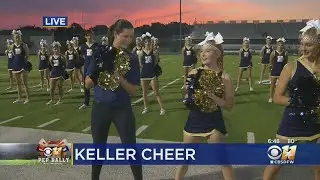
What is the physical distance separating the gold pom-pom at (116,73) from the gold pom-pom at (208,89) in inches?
21.7

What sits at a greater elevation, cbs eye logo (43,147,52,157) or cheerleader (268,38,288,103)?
cheerleader (268,38,288,103)

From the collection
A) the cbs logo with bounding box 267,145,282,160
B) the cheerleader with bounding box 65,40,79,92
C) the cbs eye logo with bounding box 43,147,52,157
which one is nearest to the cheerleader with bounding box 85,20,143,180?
the cbs eye logo with bounding box 43,147,52,157

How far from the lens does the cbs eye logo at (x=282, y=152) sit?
3.11 metres

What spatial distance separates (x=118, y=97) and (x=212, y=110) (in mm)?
707

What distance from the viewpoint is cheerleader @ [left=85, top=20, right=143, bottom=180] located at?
3070 mm

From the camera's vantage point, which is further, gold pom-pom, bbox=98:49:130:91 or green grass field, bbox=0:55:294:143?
green grass field, bbox=0:55:294:143

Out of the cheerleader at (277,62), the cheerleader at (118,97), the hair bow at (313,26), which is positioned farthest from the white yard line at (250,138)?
the cheerleader at (277,62)

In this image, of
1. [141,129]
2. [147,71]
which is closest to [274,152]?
[141,129]

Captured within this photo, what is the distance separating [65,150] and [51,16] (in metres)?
1.74

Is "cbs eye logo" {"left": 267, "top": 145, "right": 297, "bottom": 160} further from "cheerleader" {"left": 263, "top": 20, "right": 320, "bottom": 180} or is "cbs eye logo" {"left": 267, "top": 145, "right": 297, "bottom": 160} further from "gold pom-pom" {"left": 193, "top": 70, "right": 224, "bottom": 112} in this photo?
"gold pom-pom" {"left": 193, "top": 70, "right": 224, "bottom": 112}

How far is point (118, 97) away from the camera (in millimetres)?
3156

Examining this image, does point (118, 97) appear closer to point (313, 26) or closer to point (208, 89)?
point (208, 89)


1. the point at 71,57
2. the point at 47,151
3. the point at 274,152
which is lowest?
the point at 47,151

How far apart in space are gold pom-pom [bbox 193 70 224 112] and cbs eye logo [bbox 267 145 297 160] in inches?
24.2
